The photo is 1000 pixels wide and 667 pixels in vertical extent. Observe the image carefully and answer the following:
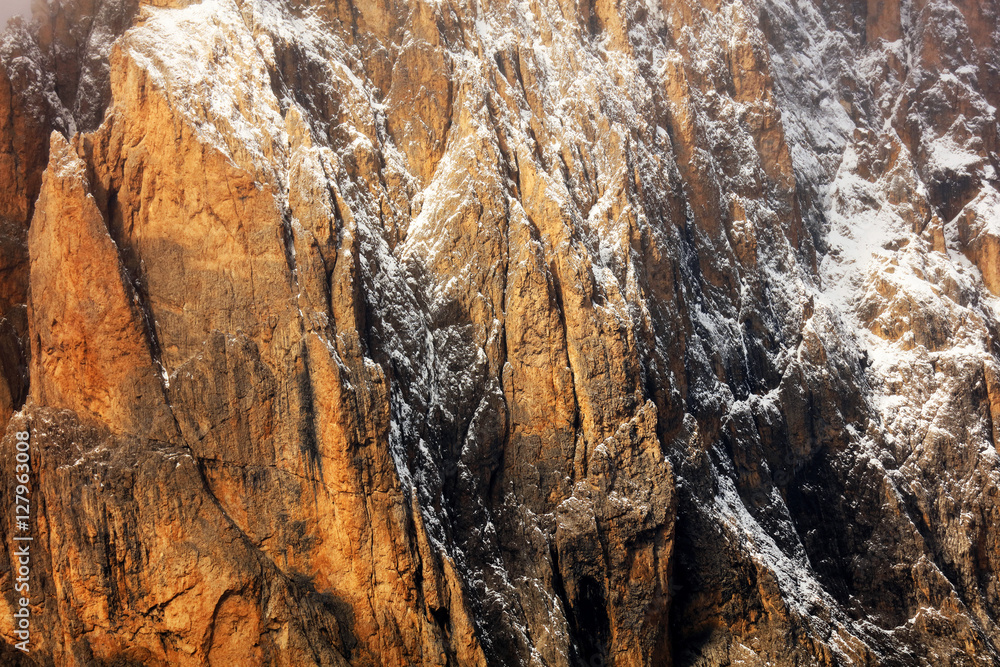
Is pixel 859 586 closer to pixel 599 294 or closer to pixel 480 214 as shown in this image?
pixel 599 294

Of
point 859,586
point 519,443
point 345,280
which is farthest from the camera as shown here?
point 859,586

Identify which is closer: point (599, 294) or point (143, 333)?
point (143, 333)

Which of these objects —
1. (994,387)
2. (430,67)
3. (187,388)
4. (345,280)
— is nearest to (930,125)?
(994,387)

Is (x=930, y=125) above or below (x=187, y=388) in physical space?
above

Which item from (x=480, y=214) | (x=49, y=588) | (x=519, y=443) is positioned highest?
(x=480, y=214)

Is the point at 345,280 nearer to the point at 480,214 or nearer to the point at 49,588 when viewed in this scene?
the point at 480,214

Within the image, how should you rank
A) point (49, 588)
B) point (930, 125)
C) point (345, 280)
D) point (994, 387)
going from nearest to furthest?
1. point (49, 588)
2. point (345, 280)
3. point (994, 387)
4. point (930, 125)
